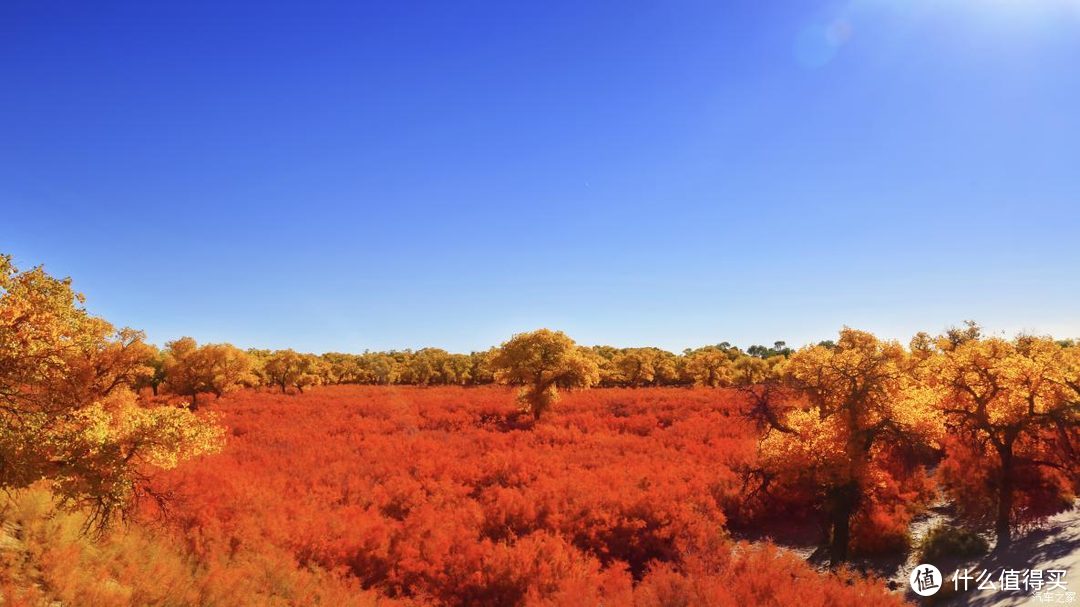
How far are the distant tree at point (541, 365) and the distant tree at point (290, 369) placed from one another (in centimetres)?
3908

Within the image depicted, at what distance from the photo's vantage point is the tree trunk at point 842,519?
17203 mm

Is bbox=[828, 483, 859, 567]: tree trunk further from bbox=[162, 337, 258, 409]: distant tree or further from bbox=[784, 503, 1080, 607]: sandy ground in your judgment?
bbox=[162, 337, 258, 409]: distant tree

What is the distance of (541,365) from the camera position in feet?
132

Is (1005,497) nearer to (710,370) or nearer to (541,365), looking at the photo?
(541,365)

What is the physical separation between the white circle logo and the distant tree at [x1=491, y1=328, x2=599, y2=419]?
26.0 m

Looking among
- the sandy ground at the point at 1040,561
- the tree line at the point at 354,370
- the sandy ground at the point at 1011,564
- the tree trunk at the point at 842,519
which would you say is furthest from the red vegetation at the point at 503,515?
the tree line at the point at 354,370

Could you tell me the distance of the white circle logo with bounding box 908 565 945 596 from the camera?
1458cm

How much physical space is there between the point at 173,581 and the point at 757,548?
1839 cm

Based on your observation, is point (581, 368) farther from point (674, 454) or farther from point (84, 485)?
point (84, 485)

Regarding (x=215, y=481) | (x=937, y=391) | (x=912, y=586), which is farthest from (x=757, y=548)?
(x=215, y=481)

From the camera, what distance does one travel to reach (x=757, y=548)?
1822cm

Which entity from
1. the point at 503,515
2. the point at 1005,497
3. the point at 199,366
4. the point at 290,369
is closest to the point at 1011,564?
the point at 1005,497

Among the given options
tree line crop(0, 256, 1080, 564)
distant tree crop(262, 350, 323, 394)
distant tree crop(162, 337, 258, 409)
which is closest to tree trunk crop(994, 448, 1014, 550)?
tree line crop(0, 256, 1080, 564)

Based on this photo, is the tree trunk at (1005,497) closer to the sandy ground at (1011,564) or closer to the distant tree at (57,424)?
the sandy ground at (1011,564)
